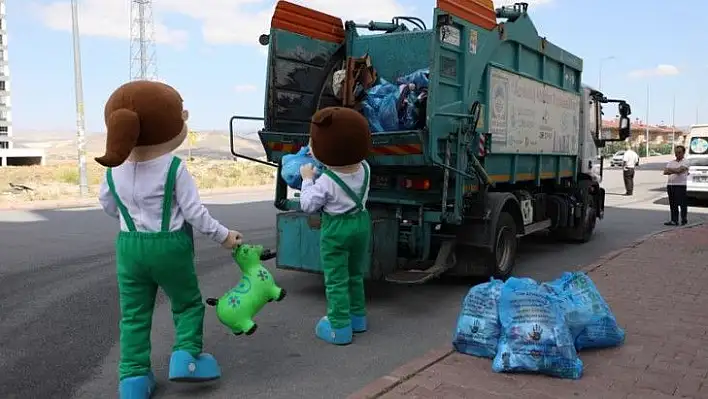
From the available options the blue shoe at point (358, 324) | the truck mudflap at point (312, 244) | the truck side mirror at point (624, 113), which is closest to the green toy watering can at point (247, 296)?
the blue shoe at point (358, 324)

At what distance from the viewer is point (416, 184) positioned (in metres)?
6.30

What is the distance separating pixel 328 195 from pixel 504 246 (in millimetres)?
3048

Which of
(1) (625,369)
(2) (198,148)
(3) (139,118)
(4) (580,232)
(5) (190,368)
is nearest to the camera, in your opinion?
(3) (139,118)

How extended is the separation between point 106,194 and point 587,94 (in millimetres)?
8143

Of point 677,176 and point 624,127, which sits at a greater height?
point 624,127

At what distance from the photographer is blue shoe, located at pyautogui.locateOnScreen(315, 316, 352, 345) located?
15.9 feet

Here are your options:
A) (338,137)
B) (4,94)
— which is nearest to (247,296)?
(338,137)

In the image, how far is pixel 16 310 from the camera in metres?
5.80

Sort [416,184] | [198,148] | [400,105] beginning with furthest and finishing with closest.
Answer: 1. [198,148]
2. [416,184]
3. [400,105]

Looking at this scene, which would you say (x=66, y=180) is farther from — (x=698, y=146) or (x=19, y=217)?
(x=698, y=146)

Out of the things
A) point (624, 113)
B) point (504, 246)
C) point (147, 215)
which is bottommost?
point (504, 246)

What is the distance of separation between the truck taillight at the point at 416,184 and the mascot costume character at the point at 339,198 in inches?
57.0

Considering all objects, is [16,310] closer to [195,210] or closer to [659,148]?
[195,210]

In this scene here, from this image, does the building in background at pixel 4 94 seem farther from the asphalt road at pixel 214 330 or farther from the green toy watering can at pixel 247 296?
the green toy watering can at pixel 247 296
